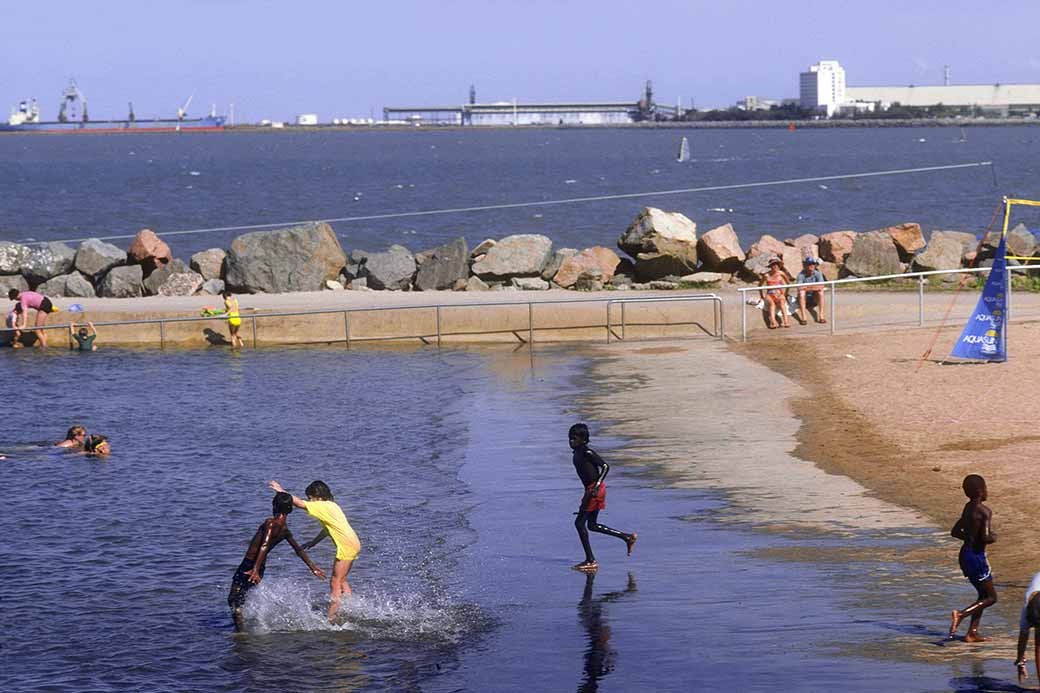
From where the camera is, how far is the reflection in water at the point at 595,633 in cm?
1166

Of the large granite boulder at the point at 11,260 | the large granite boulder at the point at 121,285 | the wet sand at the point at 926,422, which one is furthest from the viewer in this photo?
the large granite boulder at the point at 11,260

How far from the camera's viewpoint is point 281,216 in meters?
81.2

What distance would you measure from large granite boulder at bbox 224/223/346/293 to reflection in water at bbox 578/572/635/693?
24.9m

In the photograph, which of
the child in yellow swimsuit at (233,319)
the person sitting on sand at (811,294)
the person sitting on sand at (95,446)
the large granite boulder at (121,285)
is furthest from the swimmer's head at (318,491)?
the large granite boulder at (121,285)

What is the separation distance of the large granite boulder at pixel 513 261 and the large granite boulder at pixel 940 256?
9.81 meters

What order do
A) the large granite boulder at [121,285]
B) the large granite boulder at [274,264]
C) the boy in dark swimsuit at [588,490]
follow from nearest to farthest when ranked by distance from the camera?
the boy in dark swimsuit at [588,490] → the large granite boulder at [274,264] → the large granite boulder at [121,285]

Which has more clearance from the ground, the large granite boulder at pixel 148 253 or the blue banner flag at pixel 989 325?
the large granite boulder at pixel 148 253

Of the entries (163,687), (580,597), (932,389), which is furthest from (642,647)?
(932,389)

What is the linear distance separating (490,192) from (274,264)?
204 ft

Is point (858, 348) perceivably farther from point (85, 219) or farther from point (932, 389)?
point (85, 219)

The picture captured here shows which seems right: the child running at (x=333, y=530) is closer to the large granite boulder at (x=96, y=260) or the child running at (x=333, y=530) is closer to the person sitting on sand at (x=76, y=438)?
the person sitting on sand at (x=76, y=438)

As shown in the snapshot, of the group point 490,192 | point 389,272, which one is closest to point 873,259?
point 389,272

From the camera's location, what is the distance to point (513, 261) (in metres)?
38.2

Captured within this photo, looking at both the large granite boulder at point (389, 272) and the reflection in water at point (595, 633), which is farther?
the large granite boulder at point (389, 272)
